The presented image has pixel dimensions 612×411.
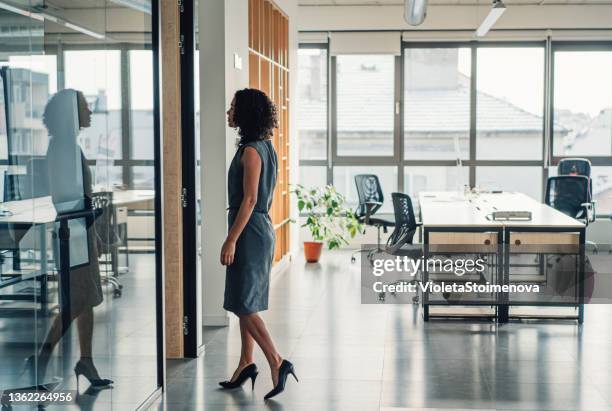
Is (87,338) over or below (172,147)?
below

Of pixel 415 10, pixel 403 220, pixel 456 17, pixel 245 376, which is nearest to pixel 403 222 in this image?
pixel 403 220

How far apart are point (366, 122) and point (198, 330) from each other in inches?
258

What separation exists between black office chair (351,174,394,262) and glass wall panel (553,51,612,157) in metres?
2.77

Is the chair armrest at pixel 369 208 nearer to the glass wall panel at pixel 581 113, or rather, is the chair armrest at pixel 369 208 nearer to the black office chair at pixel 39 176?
the glass wall panel at pixel 581 113

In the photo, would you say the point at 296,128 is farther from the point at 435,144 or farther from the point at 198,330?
the point at 198,330

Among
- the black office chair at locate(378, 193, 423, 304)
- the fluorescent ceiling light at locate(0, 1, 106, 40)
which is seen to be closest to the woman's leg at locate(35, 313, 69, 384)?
the fluorescent ceiling light at locate(0, 1, 106, 40)

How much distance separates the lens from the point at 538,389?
4.73 meters

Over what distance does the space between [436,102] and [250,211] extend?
25.0ft

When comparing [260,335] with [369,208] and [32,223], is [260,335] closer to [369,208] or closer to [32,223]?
[32,223]

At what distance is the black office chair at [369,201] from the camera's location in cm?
1000

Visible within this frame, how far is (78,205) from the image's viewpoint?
11.0 ft

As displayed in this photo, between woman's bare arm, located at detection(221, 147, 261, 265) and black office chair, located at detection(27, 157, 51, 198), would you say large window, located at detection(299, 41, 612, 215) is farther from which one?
black office chair, located at detection(27, 157, 51, 198)

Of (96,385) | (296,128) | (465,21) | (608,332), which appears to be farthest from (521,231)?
(465,21)

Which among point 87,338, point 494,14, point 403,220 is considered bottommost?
point 87,338
